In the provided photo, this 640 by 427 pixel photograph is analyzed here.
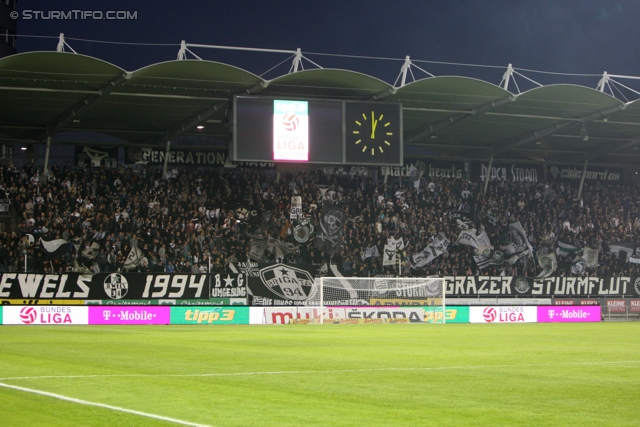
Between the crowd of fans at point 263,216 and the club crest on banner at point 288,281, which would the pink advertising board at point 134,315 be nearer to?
the crowd of fans at point 263,216

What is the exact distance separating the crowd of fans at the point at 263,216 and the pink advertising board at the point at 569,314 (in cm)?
455

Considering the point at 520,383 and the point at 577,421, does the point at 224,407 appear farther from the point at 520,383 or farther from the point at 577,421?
the point at 520,383

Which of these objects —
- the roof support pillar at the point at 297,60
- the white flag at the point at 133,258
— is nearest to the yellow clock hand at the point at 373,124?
Result: the roof support pillar at the point at 297,60

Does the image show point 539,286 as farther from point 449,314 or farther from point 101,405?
point 101,405

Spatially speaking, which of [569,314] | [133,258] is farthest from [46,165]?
[569,314]

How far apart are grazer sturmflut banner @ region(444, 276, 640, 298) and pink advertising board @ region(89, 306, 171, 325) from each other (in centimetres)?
1419

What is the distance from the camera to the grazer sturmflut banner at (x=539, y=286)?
41.7m

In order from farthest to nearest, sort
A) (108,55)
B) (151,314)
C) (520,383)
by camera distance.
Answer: (108,55) < (151,314) < (520,383)

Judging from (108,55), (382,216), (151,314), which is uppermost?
(108,55)

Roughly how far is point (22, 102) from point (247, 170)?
12.7 m

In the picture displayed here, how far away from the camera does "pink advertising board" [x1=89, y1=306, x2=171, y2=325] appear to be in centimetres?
3378

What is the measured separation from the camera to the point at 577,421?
24.5ft

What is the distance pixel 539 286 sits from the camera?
4331 centimetres

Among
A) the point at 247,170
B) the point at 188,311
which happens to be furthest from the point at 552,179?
the point at 188,311
